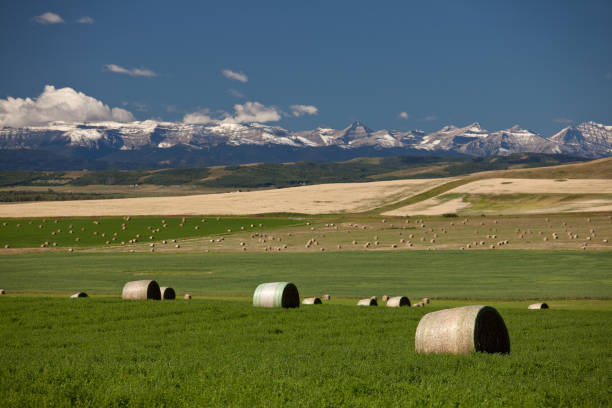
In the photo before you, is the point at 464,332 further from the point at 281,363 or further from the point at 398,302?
the point at 398,302

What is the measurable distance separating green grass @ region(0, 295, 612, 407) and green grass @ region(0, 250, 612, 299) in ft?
54.0

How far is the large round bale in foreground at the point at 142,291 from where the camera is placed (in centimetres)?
3534

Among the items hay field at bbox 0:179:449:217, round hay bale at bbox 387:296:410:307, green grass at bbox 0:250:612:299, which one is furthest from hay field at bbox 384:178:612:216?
round hay bale at bbox 387:296:410:307

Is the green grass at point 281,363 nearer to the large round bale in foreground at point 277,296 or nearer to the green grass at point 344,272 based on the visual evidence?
the large round bale in foreground at point 277,296

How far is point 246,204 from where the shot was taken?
134 metres

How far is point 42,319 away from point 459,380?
18277mm

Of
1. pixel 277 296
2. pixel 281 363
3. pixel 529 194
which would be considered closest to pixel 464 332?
pixel 281 363

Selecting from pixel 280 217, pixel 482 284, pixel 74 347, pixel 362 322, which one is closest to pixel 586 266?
pixel 482 284

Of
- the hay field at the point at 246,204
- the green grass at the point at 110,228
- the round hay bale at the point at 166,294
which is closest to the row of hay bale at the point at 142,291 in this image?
the round hay bale at the point at 166,294

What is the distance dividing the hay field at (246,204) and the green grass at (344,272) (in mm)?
46260

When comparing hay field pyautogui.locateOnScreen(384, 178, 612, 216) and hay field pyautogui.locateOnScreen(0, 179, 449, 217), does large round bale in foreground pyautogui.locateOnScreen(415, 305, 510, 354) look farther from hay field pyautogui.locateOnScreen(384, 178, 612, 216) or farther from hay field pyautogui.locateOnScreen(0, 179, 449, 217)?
hay field pyautogui.locateOnScreen(0, 179, 449, 217)

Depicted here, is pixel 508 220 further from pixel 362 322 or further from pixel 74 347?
pixel 74 347

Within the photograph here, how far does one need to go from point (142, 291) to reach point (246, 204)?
324 feet

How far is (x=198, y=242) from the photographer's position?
87.6 metres
